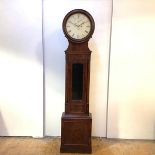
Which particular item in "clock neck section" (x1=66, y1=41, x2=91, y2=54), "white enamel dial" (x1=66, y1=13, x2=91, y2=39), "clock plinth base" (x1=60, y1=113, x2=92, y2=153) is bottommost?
"clock plinth base" (x1=60, y1=113, x2=92, y2=153)

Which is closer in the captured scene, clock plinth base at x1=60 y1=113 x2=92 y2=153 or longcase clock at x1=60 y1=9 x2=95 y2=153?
longcase clock at x1=60 y1=9 x2=95 y2=153

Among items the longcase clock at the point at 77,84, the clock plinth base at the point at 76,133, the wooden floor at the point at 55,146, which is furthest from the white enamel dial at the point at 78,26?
the wooden floor at the point at 55,146

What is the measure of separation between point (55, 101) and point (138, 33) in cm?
130

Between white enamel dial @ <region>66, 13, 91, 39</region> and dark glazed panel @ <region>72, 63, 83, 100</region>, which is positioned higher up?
white enamel dial @ <region>66, 13, 91, 39</region>

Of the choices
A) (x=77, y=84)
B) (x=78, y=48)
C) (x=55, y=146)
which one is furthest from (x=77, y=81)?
(x=55, y=146)

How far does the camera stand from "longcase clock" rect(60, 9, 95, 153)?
2.60 meters

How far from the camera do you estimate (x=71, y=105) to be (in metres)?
2.74

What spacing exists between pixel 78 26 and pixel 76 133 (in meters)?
1.15

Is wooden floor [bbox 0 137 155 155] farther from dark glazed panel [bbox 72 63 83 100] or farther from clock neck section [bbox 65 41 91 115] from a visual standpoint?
dark glazed panel [bbox 72 63 83 100]

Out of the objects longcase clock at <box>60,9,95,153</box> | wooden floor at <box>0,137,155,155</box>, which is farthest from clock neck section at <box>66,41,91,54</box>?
wooden floor at <box>0,137,155,155</box>

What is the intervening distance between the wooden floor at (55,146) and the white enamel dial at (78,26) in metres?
1.28

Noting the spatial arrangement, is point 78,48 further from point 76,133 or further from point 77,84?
point 76,133

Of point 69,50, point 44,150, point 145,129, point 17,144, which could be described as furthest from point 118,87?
point 17,144

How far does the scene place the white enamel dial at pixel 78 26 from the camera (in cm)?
260
